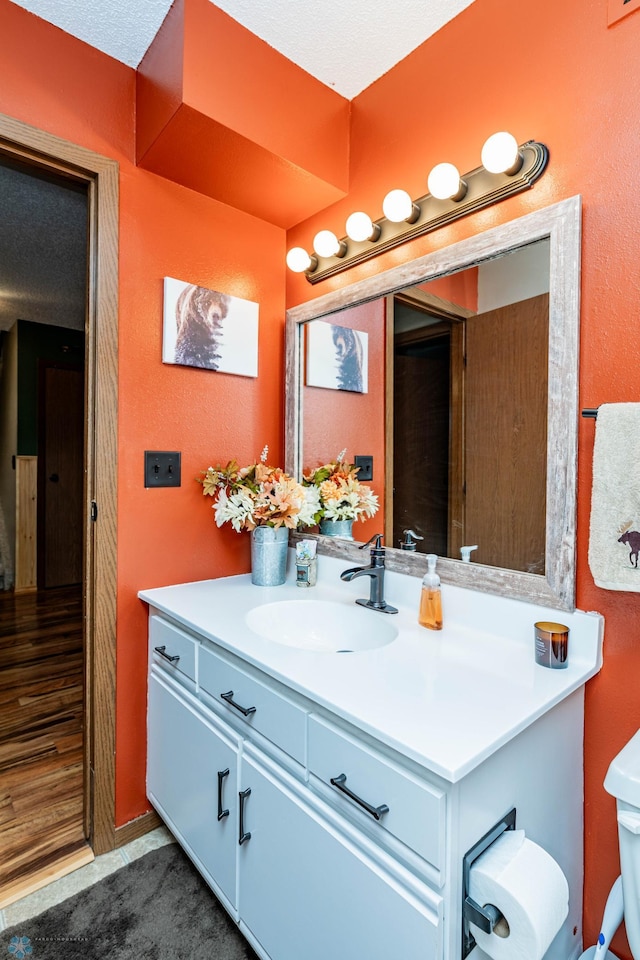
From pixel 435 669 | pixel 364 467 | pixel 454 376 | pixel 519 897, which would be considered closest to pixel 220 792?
pixel 435 669

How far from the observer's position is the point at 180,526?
5.40 feet

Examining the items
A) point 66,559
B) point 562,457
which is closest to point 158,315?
point 562,457

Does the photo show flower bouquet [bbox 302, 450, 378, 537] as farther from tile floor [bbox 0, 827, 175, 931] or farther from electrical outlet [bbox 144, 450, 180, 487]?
tile floor [bbox 0, 827, 175, 931]

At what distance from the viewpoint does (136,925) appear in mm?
1233

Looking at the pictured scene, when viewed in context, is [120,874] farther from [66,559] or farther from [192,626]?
[66,559]

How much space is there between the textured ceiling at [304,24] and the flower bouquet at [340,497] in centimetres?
119

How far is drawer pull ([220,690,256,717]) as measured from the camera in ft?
3.53

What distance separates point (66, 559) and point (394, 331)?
4162mm

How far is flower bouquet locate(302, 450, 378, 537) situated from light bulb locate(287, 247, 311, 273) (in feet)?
2.22

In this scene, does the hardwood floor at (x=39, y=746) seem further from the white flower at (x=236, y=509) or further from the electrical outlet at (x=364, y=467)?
the electrical outlet at (x=364, y=467)

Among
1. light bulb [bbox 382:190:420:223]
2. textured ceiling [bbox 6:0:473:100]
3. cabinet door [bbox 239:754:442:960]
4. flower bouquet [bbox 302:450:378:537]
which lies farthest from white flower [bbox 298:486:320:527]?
textured ceiling [bbox 6:0:473:100]

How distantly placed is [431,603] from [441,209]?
1.05 metres

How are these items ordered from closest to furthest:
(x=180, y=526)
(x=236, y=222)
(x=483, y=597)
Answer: (x=483, y=597) → (x=180, y=526) → (x=236, y=222)

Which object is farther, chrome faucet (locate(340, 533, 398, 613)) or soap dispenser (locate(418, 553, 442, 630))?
chrome faucet (locate(340, 533, 398, 613))
